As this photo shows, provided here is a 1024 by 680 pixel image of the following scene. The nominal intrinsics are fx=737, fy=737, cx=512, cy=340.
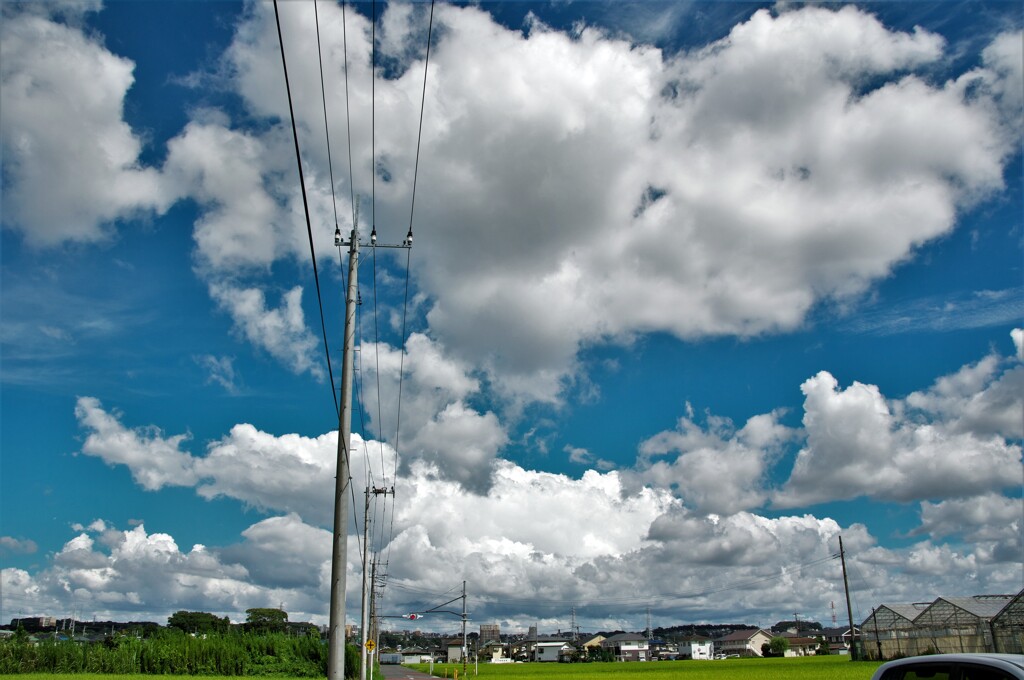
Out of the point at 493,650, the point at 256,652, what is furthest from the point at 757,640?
the point at 256,652

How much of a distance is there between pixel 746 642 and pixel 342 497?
170520 mm

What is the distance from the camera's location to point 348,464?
1389 centimetres

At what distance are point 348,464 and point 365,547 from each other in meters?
32.4

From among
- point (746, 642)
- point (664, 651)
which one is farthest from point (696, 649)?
point (664, 651)

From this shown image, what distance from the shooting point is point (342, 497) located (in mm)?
13547

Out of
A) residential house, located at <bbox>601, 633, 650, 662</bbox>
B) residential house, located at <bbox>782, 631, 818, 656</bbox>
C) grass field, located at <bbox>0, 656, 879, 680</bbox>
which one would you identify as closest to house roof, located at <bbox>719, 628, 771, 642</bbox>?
residential house, located at <bbox>782, 631, 818, 656</bbox>

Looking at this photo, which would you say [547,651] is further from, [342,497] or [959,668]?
[959,668]

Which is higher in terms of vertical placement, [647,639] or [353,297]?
[353,297]

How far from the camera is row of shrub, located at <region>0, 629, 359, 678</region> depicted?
1662 inches

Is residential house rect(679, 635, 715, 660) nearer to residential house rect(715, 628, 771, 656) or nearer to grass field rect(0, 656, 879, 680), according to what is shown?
residential house rect(715, 628, 771, 656)

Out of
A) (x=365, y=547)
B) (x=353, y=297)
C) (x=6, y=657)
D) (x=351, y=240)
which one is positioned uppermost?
(x=351, y=240)

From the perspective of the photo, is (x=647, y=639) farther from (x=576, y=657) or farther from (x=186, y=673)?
(x=186, y=673)

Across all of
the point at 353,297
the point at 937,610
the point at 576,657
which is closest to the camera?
the point at 353,297

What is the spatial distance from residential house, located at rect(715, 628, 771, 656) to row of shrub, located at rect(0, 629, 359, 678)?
13436 cm
